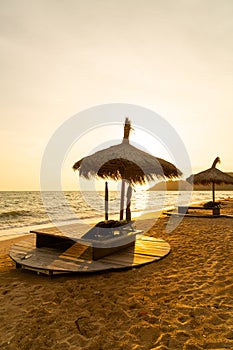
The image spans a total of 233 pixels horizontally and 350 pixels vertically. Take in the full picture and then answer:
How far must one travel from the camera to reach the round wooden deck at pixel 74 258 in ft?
15.1

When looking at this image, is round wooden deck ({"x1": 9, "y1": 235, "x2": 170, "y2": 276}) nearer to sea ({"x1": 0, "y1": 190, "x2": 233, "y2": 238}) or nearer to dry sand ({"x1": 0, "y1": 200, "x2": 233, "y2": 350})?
dry sand ({"x1": 0, "y1": 200, "x2": 233, "y2": 350})

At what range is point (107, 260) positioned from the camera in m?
5.10

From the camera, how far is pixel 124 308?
11.2 ft

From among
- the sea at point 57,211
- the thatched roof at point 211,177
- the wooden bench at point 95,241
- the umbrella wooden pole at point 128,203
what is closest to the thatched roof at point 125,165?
the umbrella wooden pole at point 128,203

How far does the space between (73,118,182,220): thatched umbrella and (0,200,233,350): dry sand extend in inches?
95.4

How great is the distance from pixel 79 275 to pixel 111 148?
11.4 ft

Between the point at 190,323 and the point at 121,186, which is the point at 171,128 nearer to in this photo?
the point at 121,186

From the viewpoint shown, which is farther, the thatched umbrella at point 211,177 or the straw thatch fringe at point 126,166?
the thatched umbrella at point 211,177

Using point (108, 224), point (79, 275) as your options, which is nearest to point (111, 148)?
point (108, 224)

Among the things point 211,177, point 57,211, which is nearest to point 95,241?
point 211,177

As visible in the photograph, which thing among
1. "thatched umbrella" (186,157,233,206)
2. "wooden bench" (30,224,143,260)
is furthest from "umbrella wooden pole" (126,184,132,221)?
"thatched umbrella" (186,157,233,206)

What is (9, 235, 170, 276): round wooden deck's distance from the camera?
460cm

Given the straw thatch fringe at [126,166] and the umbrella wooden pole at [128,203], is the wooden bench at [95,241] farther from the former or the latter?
the straw thatch fringe at [126,166]

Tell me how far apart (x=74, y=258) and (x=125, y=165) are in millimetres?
2582
